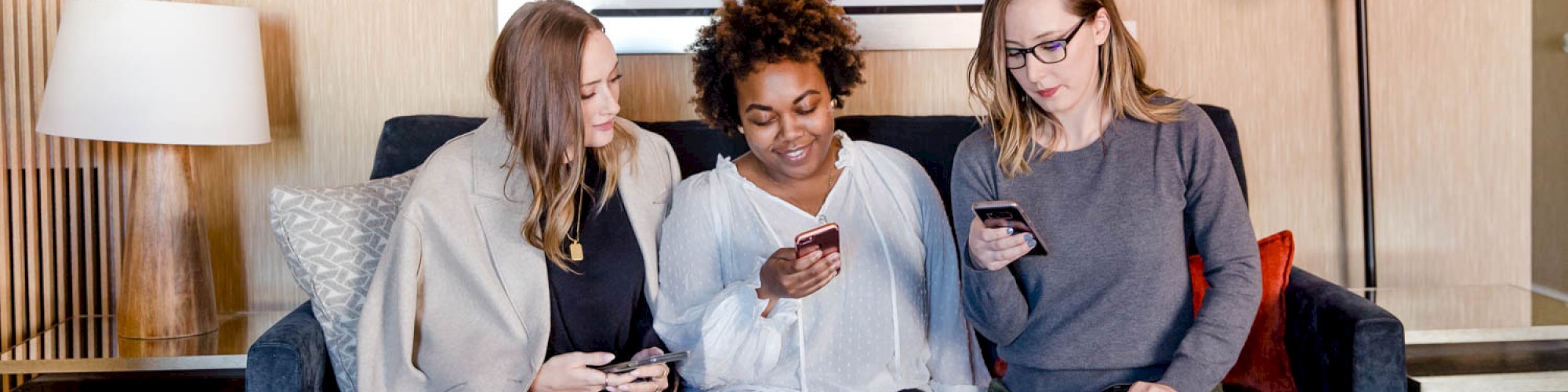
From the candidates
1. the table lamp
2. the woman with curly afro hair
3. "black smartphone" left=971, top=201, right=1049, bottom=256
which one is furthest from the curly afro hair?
the table lamp

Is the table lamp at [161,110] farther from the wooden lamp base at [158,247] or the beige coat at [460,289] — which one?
the beige coat at [460,289]

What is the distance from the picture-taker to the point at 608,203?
2.07m

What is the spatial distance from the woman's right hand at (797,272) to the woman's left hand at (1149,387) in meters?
0.46

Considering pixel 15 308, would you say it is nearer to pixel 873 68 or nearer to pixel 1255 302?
pixel 873 68

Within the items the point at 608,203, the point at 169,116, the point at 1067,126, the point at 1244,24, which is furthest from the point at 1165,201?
the point at 169,116

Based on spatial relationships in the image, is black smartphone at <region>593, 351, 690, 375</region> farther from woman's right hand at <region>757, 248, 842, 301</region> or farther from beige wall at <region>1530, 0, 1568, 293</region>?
beige wall at <region>1530, 0, 1568, 293</region>

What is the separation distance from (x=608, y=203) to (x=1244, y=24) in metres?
1.51

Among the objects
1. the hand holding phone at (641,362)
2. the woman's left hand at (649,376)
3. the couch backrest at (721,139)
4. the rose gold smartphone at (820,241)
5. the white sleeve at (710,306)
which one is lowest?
the woman's left hand at (649,376)

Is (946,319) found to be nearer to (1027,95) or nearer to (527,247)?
(1027,95)

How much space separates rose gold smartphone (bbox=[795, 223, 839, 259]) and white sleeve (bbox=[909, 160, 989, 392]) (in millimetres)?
356

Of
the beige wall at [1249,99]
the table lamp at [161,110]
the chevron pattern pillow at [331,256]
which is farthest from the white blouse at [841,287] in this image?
the table lamp at [161,110]

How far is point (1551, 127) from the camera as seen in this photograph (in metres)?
3.02

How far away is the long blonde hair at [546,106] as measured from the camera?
1.90 m

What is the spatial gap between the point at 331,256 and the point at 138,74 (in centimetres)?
62
